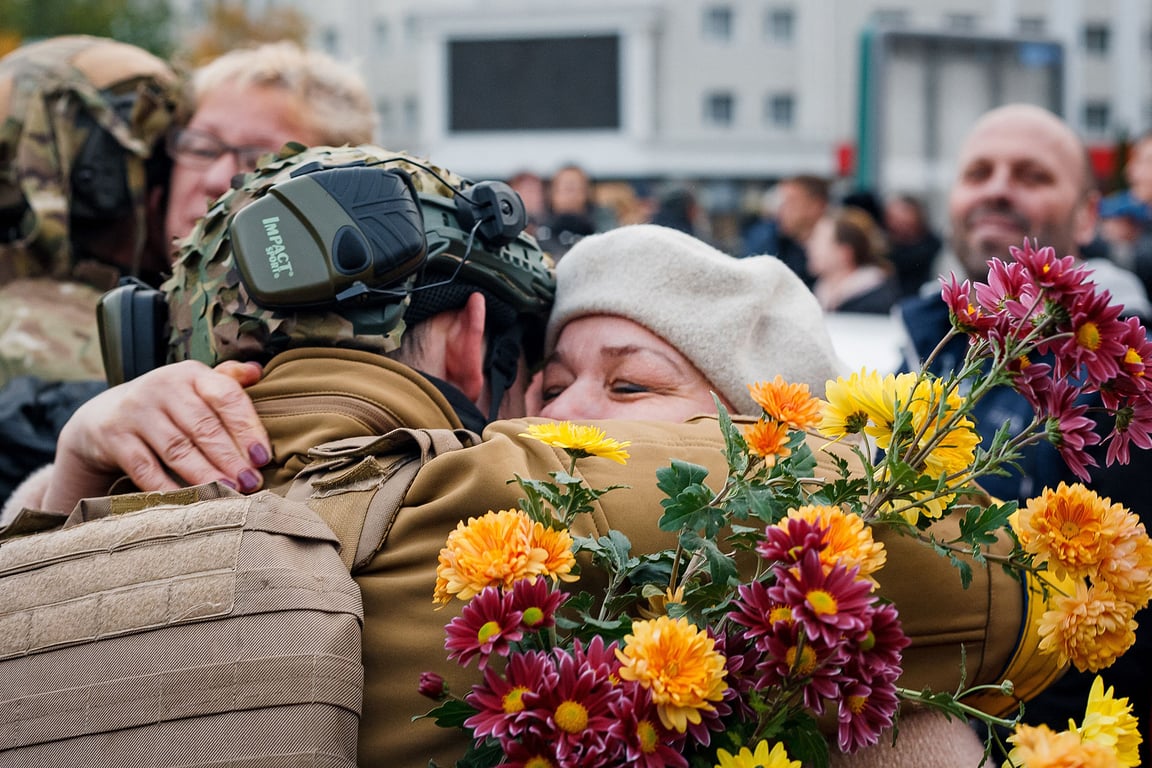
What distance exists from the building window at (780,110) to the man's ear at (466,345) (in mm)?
42206

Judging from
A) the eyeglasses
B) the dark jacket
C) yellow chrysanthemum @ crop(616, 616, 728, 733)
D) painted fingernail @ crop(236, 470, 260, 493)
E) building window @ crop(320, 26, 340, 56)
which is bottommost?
the dark jacket

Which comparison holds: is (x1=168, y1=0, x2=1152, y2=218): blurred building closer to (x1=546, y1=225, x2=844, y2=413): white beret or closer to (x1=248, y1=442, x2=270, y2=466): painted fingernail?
(x1=546, y1=225, x2=844, y2=413): white beret

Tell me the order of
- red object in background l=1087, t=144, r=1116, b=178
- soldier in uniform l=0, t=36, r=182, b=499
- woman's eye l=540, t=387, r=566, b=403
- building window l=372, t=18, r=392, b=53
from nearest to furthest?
woman's eye l=540, t=387, r=566, b=403
soldier in uniform l=0, t=36, r=182, b=499
red object in background l=1087, t=144, r=1116, b=178
building window l=372, t=18, r=392, b=53

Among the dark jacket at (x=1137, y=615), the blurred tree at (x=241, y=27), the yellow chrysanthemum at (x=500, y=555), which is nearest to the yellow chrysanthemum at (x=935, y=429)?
the yellow chrysanthemum at (x=500, y=555)

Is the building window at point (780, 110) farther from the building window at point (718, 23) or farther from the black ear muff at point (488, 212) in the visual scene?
the black ear muff at point (488, 212)

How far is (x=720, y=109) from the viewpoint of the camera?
43.5 meters

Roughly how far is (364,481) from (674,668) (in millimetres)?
568

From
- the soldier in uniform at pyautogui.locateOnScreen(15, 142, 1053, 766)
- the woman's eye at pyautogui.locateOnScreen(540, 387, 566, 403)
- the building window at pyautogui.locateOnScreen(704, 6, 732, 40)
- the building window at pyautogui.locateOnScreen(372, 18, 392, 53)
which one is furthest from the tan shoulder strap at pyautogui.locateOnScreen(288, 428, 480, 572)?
the building window at pyautogui.locateOnScreen(372, 18, 392, 53)

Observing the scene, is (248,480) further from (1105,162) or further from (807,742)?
(1105,162)

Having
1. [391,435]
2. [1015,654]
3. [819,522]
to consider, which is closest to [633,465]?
[391,435]

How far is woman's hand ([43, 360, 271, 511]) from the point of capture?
1.94 meters

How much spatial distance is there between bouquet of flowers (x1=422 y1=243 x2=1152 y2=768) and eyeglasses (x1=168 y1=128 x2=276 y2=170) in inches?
100

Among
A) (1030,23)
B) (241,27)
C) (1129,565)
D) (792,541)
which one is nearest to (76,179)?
(792,541)

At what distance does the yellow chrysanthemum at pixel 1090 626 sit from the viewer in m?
1.52
